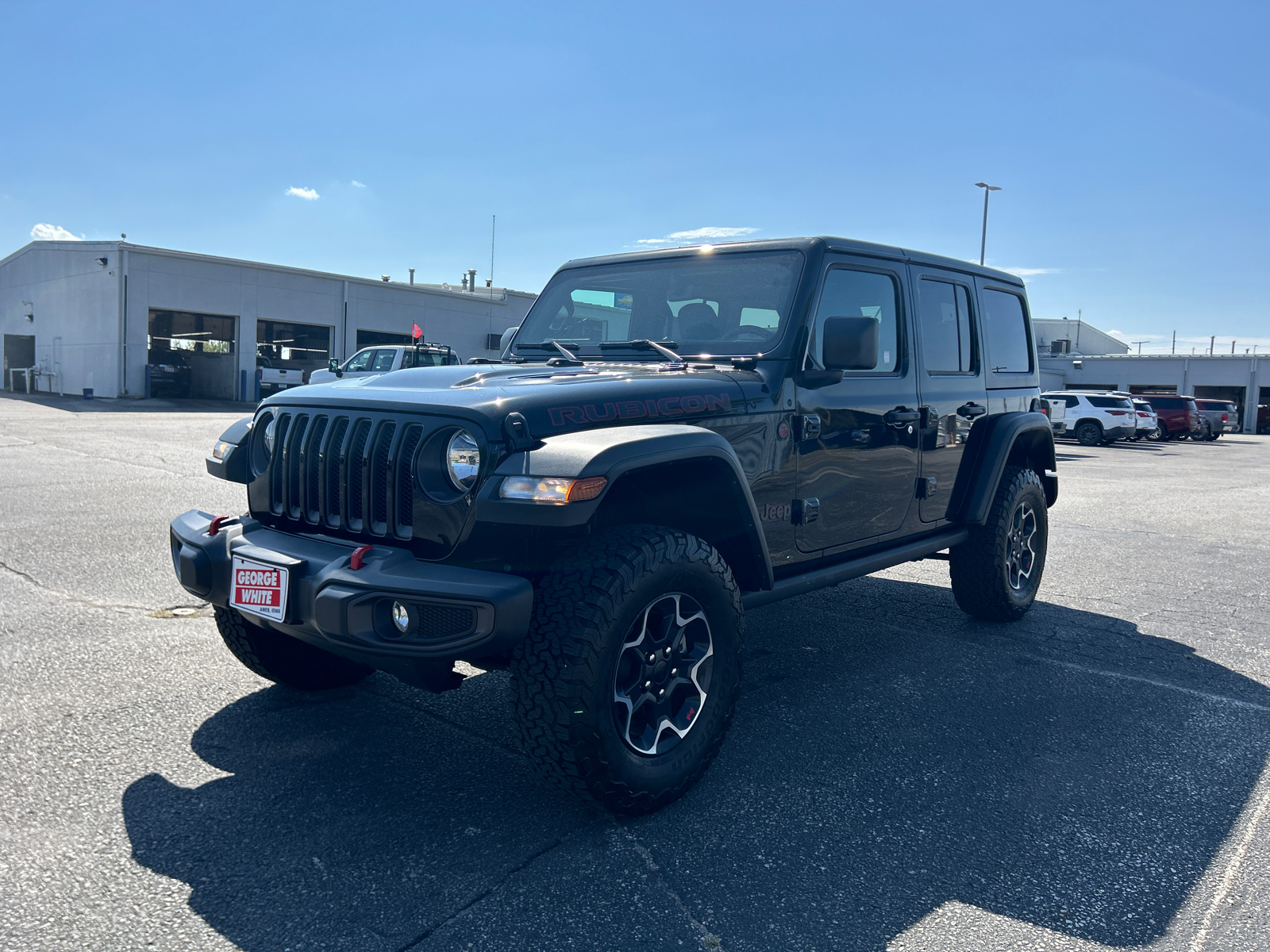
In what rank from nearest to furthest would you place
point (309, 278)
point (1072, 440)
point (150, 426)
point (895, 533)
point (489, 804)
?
1. point (489, 804)
2. point (895, 533)
3. point (150, 426)
4. point (1072, 440)
5. point (309, 278)

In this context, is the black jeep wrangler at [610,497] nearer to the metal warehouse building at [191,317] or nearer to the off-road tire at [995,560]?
the off-road tire at [995,560]

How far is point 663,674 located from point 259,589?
128 cm

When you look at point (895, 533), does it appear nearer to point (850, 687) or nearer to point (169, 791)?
point (850, 687)

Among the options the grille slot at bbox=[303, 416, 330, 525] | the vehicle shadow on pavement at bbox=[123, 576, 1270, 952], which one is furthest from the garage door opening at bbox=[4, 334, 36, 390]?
the grille slot at bbox=[303, 416, 330, 525]

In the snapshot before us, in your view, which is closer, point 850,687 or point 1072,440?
point 850,687

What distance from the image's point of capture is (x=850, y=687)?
13.6 feet

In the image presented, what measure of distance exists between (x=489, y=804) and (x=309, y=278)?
31.3 meters

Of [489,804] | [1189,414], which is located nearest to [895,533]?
[489,804]

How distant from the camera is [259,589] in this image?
9.35 feet

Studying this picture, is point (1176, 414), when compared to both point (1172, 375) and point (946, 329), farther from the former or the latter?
point (946, 329)

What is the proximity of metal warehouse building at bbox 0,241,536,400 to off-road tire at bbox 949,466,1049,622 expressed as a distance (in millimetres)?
28010

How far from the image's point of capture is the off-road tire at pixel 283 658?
139 inches

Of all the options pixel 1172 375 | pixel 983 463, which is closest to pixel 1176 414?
pixel 1172 375

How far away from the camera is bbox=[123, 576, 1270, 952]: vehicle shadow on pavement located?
2369 millimetres
